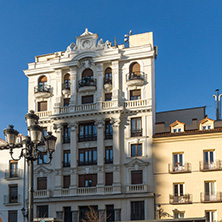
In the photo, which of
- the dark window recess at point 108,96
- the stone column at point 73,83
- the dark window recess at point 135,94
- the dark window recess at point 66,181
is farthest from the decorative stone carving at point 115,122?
the dark window recess at point 66,181

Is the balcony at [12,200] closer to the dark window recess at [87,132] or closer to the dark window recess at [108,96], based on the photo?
Answer: the dark window recess at [87,132]

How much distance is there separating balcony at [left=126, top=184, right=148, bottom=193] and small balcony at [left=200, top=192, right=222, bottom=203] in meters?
5.19

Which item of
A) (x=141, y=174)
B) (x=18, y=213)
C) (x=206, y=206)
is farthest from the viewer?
(x=18, y=213)

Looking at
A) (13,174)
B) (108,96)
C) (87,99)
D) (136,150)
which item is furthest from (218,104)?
(13,174)

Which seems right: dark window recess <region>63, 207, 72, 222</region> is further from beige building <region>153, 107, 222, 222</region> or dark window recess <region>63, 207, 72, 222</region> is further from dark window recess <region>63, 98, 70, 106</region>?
dark window recess <region>63, 98, 70, 106</region>

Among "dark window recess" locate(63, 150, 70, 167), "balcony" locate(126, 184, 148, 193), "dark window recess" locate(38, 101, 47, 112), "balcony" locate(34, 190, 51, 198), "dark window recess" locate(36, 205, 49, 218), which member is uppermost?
"dark window recess" locate(38, 101, 47, 112)

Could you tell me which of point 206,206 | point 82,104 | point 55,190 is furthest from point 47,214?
point 206,206

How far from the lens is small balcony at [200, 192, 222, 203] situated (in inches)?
1539

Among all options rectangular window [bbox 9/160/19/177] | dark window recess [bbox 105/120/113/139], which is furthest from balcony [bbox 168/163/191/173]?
rectangular window [bbox 9/160/19/177]

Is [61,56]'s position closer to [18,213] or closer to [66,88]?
[66,88]

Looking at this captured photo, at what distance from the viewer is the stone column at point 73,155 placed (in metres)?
43.6

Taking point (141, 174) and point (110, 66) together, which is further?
point (110, 66)

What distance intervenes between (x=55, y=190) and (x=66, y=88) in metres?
10.6

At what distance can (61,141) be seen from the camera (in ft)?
149
